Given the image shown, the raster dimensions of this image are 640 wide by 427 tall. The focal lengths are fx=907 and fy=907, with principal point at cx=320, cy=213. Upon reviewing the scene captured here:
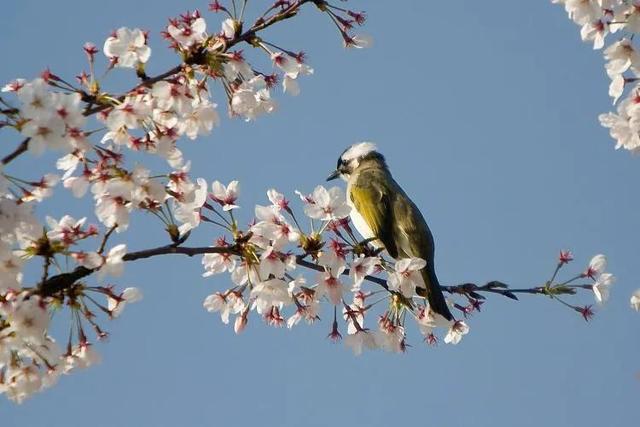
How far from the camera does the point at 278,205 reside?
20.1ft

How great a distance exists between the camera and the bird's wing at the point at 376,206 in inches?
342

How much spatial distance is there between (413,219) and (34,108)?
497 cm

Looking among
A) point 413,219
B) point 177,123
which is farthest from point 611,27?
point 413,219

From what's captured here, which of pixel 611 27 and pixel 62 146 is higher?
pixel 611 27

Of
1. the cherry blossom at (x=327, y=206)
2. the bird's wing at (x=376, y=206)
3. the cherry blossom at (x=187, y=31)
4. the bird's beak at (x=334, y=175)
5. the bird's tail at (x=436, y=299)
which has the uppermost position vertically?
the bird's beak at (x=334, y=175)

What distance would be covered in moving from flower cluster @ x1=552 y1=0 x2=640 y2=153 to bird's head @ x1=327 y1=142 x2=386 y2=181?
19.5ft

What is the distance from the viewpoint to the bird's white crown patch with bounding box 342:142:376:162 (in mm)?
11922

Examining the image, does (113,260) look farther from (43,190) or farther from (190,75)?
(190,75)

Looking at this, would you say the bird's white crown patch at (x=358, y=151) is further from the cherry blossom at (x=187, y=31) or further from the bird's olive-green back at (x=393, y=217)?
the cherry blossom at (x=187, y=31)

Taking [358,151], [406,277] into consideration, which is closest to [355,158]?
[358,151]

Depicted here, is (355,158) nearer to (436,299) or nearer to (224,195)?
(436,299)

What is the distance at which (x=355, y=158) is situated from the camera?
1196 cm

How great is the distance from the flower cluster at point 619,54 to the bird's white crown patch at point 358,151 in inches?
241

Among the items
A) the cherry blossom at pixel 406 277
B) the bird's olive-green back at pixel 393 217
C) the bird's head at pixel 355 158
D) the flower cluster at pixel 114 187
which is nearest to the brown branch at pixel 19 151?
the flower cluster at pixel 114 187
